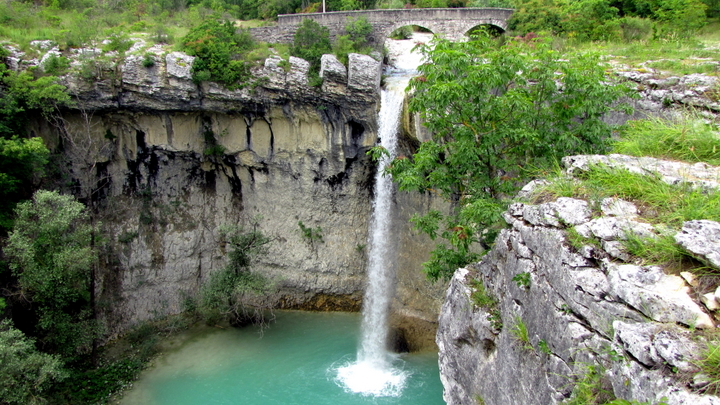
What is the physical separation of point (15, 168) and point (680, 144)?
17.1 metres

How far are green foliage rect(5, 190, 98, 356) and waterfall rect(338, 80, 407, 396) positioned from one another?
8531 millimetres

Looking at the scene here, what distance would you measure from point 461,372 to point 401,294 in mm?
9417

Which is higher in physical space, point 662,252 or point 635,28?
point 635,28

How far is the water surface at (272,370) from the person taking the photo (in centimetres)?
1339

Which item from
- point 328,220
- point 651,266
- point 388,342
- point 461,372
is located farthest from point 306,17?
point 651,266

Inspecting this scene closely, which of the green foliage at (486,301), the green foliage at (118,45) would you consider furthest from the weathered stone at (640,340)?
the green foliage at (118,45)

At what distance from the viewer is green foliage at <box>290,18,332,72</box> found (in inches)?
651

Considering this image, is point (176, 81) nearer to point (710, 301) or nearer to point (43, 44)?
point (43, 44)

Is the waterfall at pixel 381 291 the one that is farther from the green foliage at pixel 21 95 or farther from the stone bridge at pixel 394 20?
the green foliage at pixel 21 95

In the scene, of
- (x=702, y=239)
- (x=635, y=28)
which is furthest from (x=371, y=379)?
(x=635, y=28)

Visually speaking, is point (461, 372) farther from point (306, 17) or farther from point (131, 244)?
point (306, 17)

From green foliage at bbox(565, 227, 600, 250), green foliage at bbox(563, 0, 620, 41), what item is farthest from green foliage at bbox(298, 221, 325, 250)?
green foliage at bbox(565, 227, 600, 250)

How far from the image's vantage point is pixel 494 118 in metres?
9.00

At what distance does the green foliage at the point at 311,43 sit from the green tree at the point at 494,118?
26.9ft
